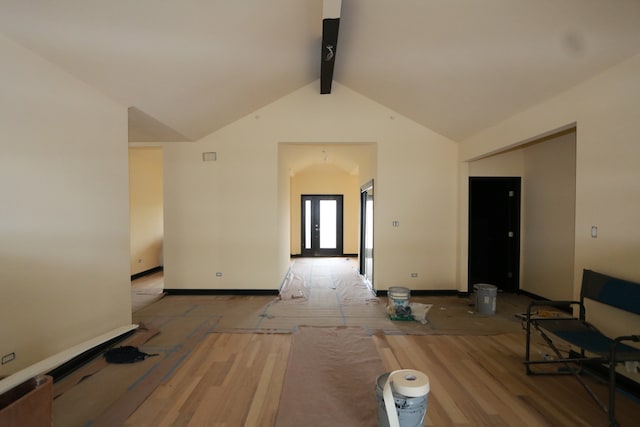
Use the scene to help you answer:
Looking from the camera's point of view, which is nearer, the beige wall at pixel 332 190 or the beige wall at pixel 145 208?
the beige wall at pixel 145 208

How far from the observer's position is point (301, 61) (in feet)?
Result: 13.3

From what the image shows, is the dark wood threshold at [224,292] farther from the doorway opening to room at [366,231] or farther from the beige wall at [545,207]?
the beige wall at [545,207]

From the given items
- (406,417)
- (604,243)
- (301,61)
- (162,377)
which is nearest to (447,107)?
(301,61)

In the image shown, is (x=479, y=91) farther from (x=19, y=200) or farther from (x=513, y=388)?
(x=19, y=200)

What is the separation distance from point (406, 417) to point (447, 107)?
3934 millimetres

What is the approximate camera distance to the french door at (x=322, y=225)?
9.59 metres

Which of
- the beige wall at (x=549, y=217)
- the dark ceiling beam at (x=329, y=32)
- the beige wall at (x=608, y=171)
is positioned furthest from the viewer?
the beige wall at (x=549, y=217)

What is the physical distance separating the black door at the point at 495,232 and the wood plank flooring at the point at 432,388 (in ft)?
7.01

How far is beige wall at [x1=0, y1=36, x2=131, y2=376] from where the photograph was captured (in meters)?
2.20

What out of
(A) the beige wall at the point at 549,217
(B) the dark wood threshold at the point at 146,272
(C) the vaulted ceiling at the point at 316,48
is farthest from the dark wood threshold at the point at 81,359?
(A) the beige wall at the point at 549,217

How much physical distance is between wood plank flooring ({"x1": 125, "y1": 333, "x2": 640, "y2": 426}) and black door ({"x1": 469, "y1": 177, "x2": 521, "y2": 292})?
7.01 ft

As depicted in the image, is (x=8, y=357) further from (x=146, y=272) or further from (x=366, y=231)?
(x=366, y=231)

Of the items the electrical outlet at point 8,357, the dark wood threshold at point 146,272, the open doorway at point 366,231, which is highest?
the open doorway at point 366,231

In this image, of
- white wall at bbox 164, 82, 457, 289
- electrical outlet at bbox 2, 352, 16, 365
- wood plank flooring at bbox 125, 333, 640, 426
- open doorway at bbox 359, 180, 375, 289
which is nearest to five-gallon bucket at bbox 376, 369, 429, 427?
Result: wood plank flooring at bbox 125, 333, 640, 426
